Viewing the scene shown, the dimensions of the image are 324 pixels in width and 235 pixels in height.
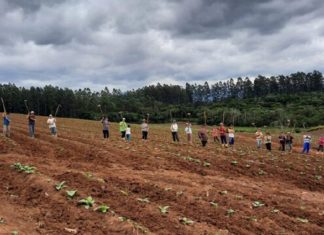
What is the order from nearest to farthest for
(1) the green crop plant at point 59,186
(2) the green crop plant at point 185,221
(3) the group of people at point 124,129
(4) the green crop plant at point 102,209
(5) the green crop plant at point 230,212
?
(4) the green crop plant at point 102,209 → (2) the green crop plant at point 185,221 → (1) the green crop plant at point 59,186 → (5) the green crop plant at point 230,212 → (3) the group of people at point 124,129

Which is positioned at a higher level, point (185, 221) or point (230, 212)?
point (185, 221)

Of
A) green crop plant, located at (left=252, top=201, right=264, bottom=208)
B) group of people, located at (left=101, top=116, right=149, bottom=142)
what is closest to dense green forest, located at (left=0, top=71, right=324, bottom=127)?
group of people, located at (left=101, top=116, right=149, bottom=142)

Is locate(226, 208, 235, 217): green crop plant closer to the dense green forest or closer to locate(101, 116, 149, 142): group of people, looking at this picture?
locate(101, 116, 149, 142): group of people

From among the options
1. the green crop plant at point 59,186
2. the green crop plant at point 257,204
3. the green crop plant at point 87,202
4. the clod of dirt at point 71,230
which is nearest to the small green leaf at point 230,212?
the green crop plant at point 257,204

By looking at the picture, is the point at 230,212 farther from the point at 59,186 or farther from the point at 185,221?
the point at 59,186

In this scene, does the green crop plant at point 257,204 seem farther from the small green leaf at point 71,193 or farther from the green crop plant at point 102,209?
the small green leaf at point 71,193

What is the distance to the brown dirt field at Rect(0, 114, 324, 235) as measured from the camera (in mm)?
10391

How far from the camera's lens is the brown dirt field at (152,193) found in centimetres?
1039

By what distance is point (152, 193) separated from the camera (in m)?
13.5

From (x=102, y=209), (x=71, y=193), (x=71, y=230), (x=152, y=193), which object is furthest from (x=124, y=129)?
(x=71, y=230)

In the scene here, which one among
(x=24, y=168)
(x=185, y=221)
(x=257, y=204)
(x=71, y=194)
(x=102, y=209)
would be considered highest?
(x=24, y=168)

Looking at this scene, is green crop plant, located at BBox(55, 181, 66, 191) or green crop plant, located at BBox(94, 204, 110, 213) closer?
green crop plant, located at BBox(94, 204, 110, 213)

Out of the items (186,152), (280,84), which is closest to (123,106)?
(280,84)

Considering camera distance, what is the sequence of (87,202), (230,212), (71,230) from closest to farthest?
(71,230) < (87,202) < (230,212)
